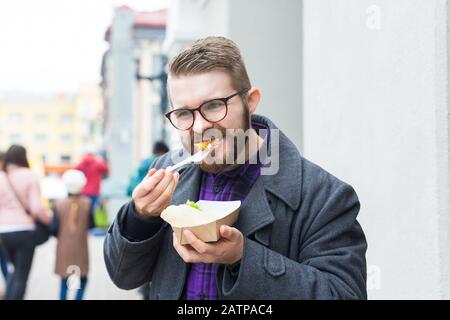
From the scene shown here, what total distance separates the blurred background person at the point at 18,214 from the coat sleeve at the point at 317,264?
14.4 feet

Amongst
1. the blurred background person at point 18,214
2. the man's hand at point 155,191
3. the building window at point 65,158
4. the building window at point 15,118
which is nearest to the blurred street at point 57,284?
the blurred background person at point 18,214

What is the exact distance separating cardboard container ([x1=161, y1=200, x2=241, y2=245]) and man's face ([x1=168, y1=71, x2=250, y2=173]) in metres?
→ 0.17

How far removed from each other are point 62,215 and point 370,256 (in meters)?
3.56

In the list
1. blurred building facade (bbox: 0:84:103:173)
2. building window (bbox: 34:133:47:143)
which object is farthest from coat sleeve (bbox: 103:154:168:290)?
building window (bbox: 34:133:47:143)

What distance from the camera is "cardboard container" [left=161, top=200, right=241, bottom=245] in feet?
4.29

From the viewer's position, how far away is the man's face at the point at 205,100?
58.6 inches

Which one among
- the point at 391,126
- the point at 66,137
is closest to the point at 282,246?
the point at 391,126

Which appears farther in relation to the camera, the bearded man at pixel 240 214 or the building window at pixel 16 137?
the building window at pixel 16 137

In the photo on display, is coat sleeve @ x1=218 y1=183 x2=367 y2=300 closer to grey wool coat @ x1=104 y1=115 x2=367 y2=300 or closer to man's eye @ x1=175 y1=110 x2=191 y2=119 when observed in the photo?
grey wool coat @ x1=104 y1=115 x2=367 y2=300

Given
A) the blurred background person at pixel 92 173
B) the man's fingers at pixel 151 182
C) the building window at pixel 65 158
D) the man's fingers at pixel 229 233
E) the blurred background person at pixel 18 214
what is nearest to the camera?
the man's fingers at pixel 229 233

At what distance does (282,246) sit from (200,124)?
38 centimetres

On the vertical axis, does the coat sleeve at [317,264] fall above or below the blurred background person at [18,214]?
above

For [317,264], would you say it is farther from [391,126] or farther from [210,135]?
[391,126]

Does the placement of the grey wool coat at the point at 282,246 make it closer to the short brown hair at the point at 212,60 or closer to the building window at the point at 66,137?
the short brown hair at the point at 212,60
